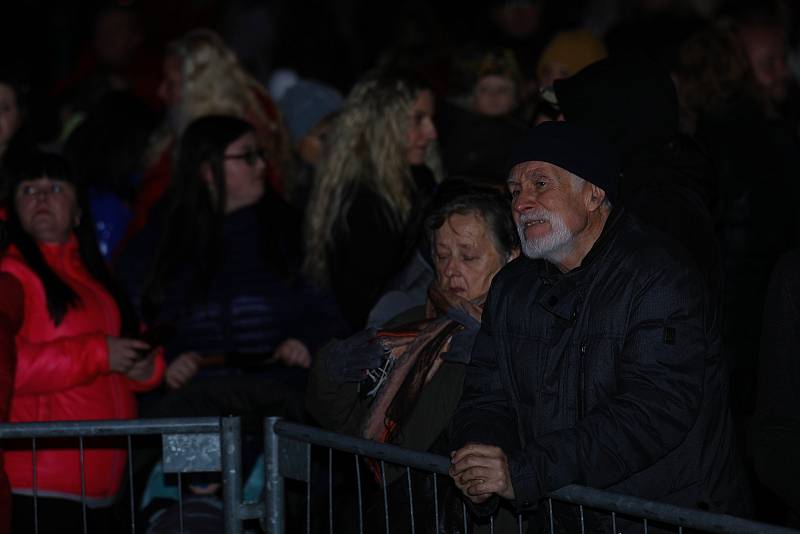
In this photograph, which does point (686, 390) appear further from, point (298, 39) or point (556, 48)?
point (298, 39)

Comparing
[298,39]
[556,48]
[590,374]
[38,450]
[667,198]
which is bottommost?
[38,450]

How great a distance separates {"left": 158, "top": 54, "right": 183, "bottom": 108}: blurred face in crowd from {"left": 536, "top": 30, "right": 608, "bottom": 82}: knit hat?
219 cm

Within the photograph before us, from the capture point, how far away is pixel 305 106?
8961mm

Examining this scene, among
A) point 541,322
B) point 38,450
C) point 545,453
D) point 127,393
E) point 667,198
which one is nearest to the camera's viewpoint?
point 545,453

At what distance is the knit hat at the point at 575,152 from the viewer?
4.26 m

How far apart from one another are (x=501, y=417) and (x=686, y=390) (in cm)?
62

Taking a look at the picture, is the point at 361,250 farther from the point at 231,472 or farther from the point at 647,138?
the point at 231,472

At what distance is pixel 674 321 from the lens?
12.8 ft

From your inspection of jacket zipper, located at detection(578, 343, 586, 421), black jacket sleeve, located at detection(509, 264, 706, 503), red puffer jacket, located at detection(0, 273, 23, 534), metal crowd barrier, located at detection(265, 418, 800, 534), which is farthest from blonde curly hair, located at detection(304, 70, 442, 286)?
black jacket sleeve, located at detection(509, 264, 706, 503)

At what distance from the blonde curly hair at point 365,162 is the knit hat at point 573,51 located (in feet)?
3.46

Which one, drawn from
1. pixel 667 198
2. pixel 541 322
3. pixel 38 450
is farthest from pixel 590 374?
pixel 38 450

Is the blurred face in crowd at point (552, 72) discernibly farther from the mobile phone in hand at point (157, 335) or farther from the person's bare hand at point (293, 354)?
the mobile phone in hand at point (157, 335)

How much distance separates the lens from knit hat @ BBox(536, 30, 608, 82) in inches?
297

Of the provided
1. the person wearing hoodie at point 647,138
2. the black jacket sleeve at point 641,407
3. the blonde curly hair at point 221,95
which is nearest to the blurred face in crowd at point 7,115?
the blonde curly hair at point 221,95
